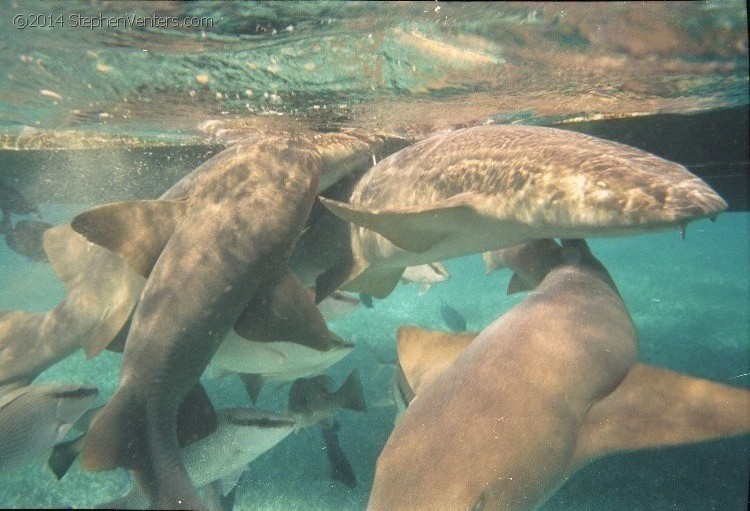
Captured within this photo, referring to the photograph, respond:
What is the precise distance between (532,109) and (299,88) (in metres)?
5.52

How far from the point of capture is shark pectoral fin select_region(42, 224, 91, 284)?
6184 millimetres

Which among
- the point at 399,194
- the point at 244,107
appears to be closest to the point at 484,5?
the point at 399,194

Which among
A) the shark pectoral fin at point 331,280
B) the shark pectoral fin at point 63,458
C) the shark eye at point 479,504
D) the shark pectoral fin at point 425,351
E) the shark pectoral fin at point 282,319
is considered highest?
the shark pectoral fin at point 282,319

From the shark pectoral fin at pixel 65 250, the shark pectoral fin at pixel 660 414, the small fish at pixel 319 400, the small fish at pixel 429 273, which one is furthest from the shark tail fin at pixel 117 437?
the small fish at pixel 429 273

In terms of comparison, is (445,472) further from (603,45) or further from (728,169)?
(728,169)

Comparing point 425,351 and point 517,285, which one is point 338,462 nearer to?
point 425,351

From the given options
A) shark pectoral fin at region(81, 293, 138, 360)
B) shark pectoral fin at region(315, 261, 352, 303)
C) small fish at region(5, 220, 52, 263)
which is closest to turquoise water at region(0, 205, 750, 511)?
shark pectoral fin at region(81, 293, 138, 360)

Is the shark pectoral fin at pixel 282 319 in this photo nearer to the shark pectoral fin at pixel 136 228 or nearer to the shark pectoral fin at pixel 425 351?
the shark pectoral fin at pixel 425 351

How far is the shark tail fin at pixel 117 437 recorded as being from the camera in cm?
275

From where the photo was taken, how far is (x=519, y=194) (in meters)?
3.08

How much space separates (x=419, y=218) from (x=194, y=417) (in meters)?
2.64

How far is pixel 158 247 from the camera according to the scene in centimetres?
372

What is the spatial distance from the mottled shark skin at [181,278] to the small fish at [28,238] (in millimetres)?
9187

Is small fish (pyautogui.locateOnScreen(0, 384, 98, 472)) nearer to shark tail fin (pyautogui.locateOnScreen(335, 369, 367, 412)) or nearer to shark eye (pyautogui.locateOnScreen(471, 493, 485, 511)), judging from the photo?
shark tail fin (pyautogui.locateOnScreen(335, 369, 367, 412))
